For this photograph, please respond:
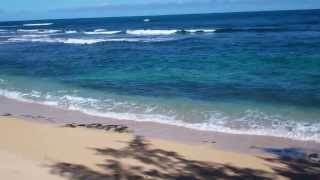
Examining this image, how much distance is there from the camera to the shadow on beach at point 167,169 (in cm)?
677

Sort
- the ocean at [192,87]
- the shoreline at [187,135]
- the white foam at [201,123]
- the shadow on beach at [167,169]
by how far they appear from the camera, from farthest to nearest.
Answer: the ocean at [192,87]
the white foam at [201,123]
the shoreline at [187,135]
the shadow on beach at [167,169]

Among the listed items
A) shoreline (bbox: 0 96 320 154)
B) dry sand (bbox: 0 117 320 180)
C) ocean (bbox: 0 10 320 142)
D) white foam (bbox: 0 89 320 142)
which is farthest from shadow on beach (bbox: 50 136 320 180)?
ocean (bbox: 0 10 320 142)

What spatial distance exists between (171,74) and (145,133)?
10.0m

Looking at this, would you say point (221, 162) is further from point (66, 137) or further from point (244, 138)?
point (66, 137)

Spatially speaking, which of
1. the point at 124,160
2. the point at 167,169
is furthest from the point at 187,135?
the point at 167,169

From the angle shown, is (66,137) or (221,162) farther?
(66,137)

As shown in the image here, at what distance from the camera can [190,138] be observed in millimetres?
9617

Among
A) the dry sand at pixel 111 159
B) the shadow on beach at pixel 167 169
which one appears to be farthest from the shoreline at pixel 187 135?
the shadow on beach at pixel 167 169

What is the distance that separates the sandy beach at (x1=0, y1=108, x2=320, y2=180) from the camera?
684 centimetres

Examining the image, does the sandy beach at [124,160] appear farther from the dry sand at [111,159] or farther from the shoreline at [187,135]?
the shoreline at [187,135]

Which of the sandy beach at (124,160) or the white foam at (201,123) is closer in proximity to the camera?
the sandy beach at (124,160)

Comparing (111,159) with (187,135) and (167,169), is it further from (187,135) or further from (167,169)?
(187,135)

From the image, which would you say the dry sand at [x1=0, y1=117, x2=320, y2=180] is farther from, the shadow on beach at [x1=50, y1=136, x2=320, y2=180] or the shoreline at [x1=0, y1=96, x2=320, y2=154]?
the shoreline at [x1=0, y1=96, x2=320, y2=154]

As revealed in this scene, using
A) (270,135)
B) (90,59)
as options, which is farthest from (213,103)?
(90,59)
